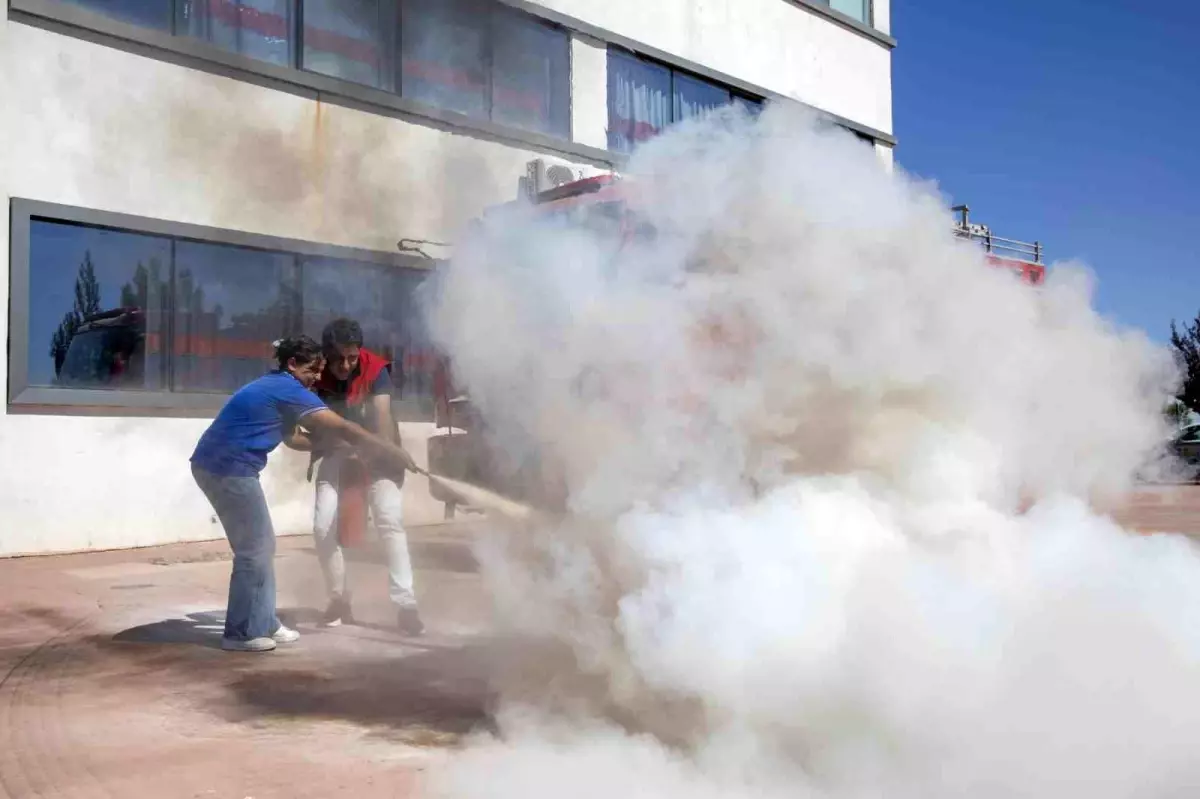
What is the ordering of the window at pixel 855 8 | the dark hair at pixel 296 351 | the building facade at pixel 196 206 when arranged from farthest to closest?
1. the window at pixel 855 8
2. the building facade at pixel 196 206
3. the dark hair at pixel 296 351

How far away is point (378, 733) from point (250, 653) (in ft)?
5.71

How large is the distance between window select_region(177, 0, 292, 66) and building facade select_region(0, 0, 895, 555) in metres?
0.02

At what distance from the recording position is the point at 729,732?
3484mm

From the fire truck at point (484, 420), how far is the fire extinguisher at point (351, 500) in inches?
16.1

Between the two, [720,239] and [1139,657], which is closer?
[1139,657]

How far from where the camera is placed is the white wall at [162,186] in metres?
8.45

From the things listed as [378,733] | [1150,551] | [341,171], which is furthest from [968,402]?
[341,171]

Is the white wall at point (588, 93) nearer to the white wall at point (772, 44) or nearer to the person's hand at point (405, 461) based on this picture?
the white wall at point (772, 44)

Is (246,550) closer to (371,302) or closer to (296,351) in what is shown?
(296,351)

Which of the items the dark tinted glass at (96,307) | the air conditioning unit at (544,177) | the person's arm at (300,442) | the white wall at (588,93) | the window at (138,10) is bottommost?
the person's arm at (300,442)

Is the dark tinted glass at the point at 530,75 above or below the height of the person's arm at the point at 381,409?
above

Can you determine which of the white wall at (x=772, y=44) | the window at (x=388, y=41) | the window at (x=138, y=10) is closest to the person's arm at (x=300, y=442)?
the window at (x=388, y=41)

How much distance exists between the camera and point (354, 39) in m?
10.5

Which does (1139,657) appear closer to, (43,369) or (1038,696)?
(1038,696)
